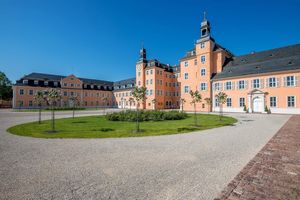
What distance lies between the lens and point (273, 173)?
13.9 feet

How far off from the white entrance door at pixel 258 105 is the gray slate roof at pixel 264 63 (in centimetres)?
477

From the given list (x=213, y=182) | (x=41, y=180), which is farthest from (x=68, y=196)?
(x=213, y=182)

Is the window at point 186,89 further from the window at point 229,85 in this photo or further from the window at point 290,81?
the window at point 290,81

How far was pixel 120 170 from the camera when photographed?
14.9ft

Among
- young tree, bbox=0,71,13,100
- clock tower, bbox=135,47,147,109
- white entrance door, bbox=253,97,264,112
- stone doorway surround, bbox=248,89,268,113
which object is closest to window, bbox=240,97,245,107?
stone doorway surround, bbox=248,89,268,113

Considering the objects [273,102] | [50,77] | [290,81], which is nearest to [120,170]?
[273,102]

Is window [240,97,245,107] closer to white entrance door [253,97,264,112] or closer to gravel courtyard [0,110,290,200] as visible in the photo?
white entrance door [253,97,264,112]

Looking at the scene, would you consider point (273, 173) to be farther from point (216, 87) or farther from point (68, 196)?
point (216, 87)

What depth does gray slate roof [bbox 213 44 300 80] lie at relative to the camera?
26569 mm

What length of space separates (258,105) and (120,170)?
31.1m

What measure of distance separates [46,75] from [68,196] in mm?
→ 61845

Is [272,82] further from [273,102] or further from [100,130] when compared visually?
[100,130]

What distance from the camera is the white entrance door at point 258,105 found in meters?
27.9

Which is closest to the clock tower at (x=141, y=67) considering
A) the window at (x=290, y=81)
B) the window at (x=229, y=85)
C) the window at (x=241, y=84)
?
the window at (x=229, y=85)
